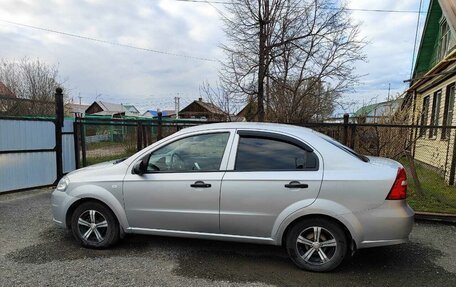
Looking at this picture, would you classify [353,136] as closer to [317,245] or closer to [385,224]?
[385,224]

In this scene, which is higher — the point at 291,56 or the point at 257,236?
the point at 291,56

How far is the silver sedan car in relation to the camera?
3.48 metres

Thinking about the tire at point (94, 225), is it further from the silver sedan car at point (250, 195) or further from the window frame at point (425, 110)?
the window frame at point (425, 110)

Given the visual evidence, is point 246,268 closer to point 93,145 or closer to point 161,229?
point 161,229

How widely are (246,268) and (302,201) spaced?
99cm

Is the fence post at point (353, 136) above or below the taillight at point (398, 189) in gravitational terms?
above

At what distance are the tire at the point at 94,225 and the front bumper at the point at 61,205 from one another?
0.41 feet

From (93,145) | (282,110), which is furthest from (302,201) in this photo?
(282,110)

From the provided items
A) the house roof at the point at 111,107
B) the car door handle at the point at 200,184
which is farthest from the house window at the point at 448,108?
the house roof at the point at 111,107

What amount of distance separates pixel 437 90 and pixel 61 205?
12686 mm

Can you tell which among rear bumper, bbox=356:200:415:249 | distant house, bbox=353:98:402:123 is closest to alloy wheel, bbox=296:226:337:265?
rear bumper, bbox=356:200:415:249

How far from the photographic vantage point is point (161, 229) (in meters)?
4.05

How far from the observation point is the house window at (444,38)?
41.7 ft

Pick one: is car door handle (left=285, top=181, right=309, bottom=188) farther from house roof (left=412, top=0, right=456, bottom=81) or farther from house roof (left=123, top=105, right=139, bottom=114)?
house roof (left=123, top=105, right=139, bottom=114)
